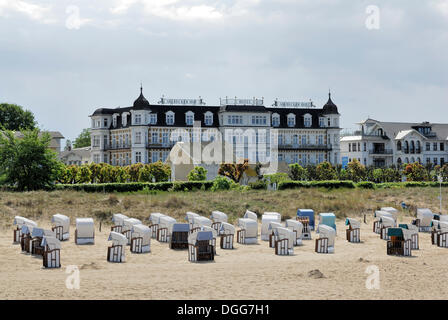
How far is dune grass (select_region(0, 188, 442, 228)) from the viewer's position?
34969mm

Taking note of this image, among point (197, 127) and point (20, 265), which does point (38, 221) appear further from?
point (197, 127)

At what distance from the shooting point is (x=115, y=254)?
21.2 meters

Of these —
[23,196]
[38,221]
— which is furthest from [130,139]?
[38,221]

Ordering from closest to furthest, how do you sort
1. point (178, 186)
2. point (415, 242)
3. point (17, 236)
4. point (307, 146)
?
point (415, 242) < point (17, 236) < point (178, 186) < point (307, 146)

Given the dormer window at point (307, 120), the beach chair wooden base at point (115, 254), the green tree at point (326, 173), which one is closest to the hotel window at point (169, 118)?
the dormer window at point (307, 120)

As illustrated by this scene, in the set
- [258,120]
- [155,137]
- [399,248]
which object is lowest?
[399,248]

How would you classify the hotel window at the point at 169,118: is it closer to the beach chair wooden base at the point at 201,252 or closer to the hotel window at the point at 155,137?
the hotel window at the point at 155,137

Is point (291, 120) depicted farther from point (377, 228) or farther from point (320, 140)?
point (377, 228)

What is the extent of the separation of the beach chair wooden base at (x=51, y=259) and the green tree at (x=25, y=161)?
27.7 metres

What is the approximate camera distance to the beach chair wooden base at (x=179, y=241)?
958 inches

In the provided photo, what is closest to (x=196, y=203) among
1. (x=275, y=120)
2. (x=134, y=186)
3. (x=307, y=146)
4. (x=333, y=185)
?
(x=134, y=186)

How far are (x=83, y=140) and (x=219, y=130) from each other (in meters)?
48.6

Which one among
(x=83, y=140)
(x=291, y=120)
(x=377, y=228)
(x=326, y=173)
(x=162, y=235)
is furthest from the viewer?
(x=83, y=140)
